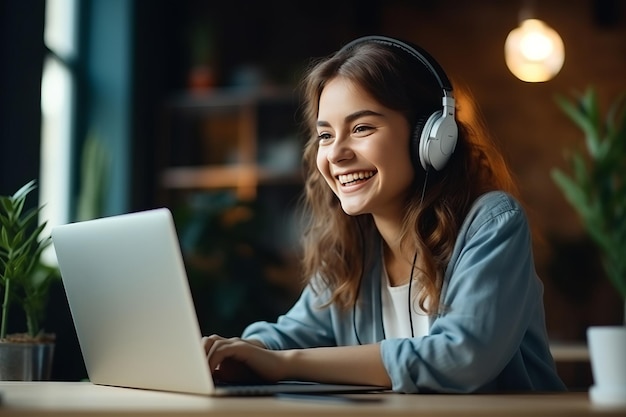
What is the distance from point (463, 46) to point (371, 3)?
0.67 m

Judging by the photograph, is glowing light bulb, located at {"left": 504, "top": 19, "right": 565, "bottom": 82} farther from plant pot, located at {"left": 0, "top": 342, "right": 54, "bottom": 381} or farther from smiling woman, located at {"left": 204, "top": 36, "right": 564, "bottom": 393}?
plant pot, located at {"left": 0, "top": 342, "right": 54, "bottom": 381}

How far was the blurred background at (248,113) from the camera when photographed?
4.45 m

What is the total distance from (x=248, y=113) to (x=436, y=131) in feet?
12.5

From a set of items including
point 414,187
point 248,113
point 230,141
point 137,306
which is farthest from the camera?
point 230,141

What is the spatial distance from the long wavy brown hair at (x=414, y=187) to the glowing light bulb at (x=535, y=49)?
9.91 feet

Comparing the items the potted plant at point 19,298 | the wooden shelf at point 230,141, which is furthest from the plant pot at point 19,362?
the wooden shelf at point 230,141

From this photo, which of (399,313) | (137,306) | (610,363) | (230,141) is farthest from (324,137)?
(230,141)

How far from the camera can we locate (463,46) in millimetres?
6020

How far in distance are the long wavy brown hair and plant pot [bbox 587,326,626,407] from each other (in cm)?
47

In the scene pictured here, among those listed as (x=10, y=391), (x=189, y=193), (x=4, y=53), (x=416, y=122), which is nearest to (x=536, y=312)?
(x=416, y=122)

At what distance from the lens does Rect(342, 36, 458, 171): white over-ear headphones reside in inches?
67.5

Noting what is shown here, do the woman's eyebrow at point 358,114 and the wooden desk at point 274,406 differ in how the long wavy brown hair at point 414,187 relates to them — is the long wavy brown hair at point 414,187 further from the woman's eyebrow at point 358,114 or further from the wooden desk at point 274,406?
the wooden desk at point 274,406

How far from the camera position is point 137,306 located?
132 centimetres

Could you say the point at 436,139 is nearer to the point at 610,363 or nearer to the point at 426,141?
the point at 426,141
